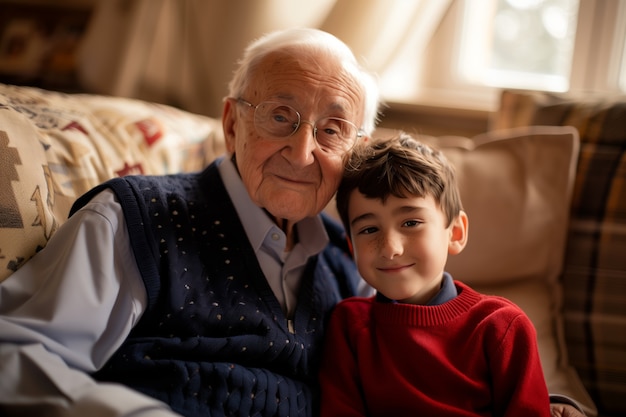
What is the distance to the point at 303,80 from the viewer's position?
1288 millimetres

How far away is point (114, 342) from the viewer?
3.69ft

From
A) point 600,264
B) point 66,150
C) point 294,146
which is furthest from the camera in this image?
point 600,264

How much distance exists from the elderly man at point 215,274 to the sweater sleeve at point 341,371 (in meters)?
0.03

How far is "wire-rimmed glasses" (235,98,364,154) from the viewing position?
1.30 m

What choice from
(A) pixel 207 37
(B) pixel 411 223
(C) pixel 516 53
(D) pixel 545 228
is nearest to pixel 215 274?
(B) pixel 411 223

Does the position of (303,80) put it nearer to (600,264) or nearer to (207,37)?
(600,264)

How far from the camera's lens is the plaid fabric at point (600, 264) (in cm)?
165

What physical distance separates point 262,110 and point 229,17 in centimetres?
129

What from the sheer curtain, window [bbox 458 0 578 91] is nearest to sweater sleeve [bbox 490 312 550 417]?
the sheer curtain

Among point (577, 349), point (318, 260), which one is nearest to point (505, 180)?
point (577, 349)

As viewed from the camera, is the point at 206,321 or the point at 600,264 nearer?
the point at 206,321

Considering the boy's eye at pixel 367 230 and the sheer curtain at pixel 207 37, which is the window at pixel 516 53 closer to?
the sheer curtain at pixel 207 37

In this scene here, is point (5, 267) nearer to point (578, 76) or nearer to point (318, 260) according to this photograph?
point (318, 260)

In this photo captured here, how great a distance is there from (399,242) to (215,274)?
0.37 m
